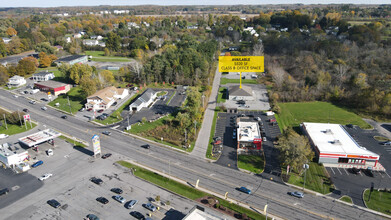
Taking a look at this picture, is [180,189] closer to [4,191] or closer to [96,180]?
[96,180]

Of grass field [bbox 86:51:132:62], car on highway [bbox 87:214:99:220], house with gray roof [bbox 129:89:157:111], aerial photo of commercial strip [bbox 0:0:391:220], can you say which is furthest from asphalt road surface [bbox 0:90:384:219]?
grass field [bbox 86:51:132:62]

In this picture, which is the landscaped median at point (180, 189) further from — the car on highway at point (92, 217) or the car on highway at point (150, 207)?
the car on highway at point (92, 217)

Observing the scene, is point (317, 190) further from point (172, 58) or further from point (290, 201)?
point (172, 58)

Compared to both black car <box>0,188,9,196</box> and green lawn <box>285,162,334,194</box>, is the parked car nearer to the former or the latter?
black car <box>0,188,9,196</box>

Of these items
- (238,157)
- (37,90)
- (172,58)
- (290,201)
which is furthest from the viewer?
(172,58)

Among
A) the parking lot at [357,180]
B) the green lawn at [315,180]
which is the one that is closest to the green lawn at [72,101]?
the green lawn at [315,180]

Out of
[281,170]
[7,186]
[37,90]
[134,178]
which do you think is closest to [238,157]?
[281,170]
